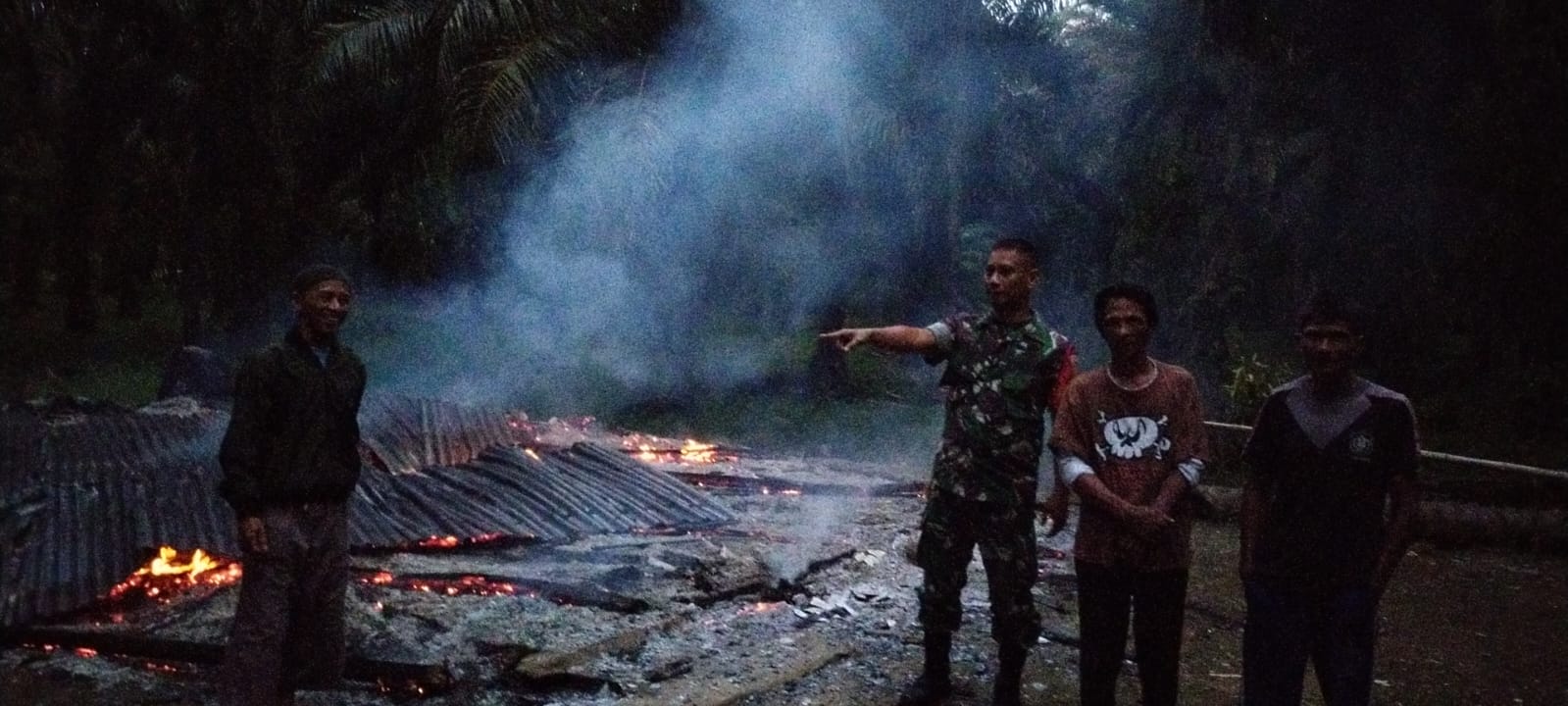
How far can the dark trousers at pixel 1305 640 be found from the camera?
3.64 meters

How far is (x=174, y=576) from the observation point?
604 centimetres

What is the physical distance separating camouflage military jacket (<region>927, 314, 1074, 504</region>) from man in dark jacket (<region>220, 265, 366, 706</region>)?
2.34m

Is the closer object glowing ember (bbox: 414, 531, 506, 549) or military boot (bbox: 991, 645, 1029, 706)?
military boot (bbox: 991, 645, 1029, 706)

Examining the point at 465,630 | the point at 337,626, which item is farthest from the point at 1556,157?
the point at 337,626

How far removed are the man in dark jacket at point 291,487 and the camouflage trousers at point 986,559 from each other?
2319 millimetres

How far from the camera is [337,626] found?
4422 mm

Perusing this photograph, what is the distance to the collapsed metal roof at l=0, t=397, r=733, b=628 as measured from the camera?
573 cm

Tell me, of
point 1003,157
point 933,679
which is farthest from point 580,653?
point 1003,157

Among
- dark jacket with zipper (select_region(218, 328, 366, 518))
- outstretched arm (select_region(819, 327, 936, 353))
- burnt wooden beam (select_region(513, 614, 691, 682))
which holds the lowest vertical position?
burnt wooden beam (select_region(513, 614, 691, 682))

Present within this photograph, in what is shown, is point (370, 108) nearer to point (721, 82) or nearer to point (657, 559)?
point (721, 82)

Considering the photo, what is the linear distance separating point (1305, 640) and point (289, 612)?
364 centimetres

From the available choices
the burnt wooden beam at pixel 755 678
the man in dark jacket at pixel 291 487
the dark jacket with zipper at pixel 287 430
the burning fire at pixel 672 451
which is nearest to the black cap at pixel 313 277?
the man in dark jacket at pixel 291 487

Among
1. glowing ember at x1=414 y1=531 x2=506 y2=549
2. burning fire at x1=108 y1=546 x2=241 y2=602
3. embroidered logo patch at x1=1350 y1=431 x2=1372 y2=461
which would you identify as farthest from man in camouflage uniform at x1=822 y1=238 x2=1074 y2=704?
burning fire at x1=108 y1=546 x2=241 y2=602

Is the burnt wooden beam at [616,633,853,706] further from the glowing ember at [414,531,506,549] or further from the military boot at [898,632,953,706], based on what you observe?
the glowing ember at [414,531,506,549]
